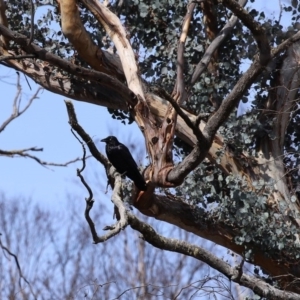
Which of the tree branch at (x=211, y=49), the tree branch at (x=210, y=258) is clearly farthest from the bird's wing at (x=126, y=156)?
the tree branch at (x=210, y=258)

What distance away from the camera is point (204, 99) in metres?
8.56

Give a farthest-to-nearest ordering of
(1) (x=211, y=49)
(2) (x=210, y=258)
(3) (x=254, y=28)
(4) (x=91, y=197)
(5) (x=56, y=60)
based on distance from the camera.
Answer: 1. (1) (x=211, y=49)
2. (5) (x=56, y=60)
3. (3) (x=254, y=28)
4. (2) (x=210, y=258)
5. (4) (x=91, y=197)

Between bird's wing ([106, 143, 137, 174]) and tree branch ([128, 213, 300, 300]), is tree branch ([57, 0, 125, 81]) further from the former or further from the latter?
tree branch ([128, 213, 300, 300])

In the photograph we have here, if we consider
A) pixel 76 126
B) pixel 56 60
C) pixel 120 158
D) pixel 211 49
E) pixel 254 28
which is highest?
pixel 211 49

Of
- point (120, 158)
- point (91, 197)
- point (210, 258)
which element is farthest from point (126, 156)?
point (91, 197)

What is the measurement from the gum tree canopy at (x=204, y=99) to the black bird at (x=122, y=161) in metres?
0.11

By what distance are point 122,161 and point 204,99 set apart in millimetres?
1619

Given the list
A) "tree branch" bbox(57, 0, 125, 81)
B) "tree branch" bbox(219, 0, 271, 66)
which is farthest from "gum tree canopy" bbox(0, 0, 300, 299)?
"tree branch" bbox(219, 0, 271, 66)

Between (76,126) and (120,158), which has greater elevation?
(120,158)

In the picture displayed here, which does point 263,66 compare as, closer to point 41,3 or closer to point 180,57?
point 180,57

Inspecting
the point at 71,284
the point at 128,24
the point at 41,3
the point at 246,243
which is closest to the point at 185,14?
the point at 128,24

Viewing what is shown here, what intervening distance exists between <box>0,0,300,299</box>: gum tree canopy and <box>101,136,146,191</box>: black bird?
0.11 m

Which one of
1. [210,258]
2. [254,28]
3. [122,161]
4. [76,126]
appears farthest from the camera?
[122,161]

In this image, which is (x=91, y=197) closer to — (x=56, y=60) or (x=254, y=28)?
(x=254, y=28)
